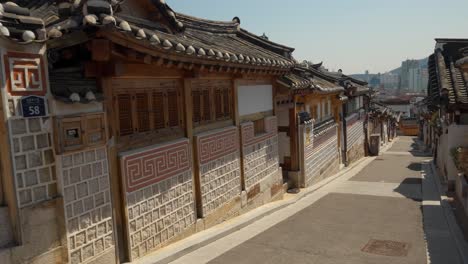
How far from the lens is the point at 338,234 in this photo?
1002 cm

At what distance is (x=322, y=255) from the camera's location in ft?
27.6

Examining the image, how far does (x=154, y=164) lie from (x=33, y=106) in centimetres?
276

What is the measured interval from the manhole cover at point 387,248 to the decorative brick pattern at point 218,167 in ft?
12.1

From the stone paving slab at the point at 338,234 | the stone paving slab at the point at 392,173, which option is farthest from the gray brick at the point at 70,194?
the stone paving slab at the point at 392,173

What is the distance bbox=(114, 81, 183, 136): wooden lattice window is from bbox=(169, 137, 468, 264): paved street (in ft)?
8.81

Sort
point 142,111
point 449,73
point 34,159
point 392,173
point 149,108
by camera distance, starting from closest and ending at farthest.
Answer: point 34,159, point 142,111, point 149,108, point 449,73, point 392,173

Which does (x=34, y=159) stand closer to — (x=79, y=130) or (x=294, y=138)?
(x=79, y=130)

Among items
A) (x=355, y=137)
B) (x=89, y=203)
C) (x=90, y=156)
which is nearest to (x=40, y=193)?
(x=89, y=203)

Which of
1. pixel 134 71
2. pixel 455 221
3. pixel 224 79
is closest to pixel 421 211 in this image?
pixel 455 221

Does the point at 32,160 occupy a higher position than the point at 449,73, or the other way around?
the point at 449,73

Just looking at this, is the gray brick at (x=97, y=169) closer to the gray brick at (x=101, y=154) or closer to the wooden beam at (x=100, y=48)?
the gray brick at (x=101, y=154)

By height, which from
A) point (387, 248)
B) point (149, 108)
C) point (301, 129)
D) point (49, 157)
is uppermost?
point (149, 108)

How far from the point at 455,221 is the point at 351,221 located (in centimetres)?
263

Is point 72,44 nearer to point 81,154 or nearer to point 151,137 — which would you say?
point 81,154
